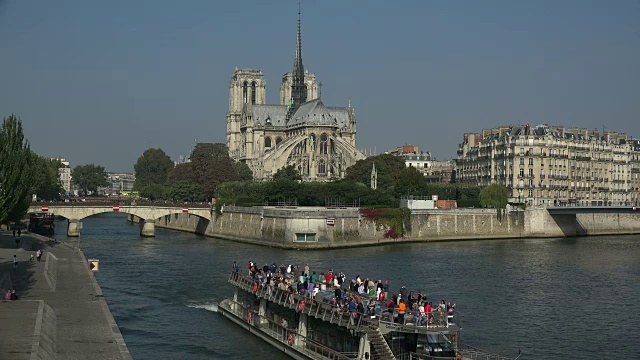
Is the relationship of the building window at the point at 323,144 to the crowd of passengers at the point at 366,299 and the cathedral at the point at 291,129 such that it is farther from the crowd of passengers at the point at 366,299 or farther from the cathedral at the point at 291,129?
the crowd of passengers at the point at 366,299

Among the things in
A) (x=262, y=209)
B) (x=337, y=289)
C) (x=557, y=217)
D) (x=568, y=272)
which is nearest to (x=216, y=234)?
(x=262, y=209)

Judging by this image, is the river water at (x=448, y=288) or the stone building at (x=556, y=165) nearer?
the river water at (x=448, y=288)

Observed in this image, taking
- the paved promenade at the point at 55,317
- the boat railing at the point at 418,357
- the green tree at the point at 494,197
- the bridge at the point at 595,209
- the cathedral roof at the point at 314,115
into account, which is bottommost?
the boat railing at the point at 418,357

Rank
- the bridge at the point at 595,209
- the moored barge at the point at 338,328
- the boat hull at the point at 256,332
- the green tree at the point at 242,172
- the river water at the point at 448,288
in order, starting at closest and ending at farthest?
the moored barge at the point at 338,328 → the boat hull at the point at 256,332 → the river water at the point at 448,288 → the bridge at the point at 595,209 → the green tree at the point at 242,172

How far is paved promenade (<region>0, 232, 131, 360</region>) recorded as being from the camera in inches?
970

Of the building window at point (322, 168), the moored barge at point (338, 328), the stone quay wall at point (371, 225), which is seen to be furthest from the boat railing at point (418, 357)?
the building window at point (322, 168)

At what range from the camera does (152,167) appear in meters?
176

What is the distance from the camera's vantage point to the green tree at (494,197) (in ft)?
303

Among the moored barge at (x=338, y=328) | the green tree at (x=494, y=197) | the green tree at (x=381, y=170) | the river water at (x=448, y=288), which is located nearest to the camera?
the moored barge at (x=338, y=328)

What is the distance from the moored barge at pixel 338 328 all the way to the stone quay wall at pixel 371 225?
3755 cm

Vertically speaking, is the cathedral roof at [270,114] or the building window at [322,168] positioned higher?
the cathedral roof at [270,114]

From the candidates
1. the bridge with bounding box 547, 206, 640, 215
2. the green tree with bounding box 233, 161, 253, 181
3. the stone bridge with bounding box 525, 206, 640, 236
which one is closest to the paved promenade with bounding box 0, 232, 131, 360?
the bridge with bounding box 547, 206, 640, 215

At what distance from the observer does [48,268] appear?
41406 mm

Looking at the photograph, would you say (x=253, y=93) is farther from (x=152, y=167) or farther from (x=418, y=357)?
(x=418, y=357)
